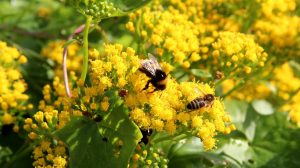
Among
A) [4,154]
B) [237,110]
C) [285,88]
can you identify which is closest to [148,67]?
[4,154]

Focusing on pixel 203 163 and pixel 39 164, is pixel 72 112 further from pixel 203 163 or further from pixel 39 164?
pixel 203 163

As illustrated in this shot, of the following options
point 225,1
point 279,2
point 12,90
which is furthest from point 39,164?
point 279,2

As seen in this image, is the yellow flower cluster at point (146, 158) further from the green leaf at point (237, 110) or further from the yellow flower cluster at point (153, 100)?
the green leaf at point (237, 110)

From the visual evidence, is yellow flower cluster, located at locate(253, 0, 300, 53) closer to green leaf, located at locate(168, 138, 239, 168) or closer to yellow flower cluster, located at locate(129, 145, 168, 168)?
green leaf, located at locate(168, 138, 239, 168)

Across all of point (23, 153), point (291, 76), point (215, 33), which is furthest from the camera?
point (291, 76)

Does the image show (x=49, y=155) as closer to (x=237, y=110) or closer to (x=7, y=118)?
(x=7, y=118)

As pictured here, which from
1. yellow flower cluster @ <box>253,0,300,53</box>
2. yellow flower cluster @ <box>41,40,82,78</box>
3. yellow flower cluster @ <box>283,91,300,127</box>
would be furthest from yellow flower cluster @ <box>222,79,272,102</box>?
yellow flower cluster @ <box>41,40,82,78</box>

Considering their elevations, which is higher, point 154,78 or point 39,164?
point 154,78
